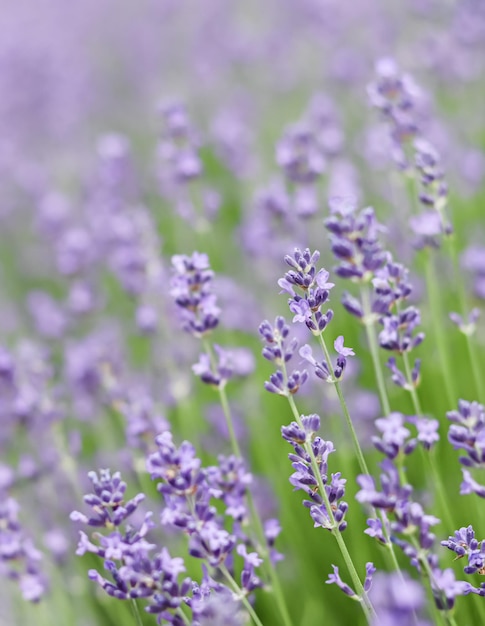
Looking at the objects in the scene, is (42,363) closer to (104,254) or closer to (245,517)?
(245,517)

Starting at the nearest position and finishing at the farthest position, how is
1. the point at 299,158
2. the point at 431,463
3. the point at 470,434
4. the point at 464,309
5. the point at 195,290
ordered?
the point at 470,434 → the point at 431,463 → the point at 195,290 → the point at 464,309 → the point at 299,158

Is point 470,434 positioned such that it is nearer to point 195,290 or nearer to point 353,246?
point 353,246

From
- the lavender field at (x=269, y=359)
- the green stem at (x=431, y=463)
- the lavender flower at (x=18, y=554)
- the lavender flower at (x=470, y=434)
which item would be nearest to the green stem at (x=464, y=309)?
the lavender field at (x=269, y=359)

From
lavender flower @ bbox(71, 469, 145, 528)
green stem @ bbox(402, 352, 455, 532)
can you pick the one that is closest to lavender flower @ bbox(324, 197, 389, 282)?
green stem @ bbox(402, 352, 455, 532)

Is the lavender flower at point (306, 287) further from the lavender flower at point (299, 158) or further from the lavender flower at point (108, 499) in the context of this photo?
the lavender flower at point (299, 158)

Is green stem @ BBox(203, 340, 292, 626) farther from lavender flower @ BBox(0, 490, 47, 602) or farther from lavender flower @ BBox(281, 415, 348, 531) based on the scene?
lavender flower @ BBox(0, 490, 47, 602)

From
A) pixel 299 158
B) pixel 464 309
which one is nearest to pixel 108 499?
pixel 464 309

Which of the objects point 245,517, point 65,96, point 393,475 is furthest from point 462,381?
point 65,96

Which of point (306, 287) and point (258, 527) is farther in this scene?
point (258, 527)

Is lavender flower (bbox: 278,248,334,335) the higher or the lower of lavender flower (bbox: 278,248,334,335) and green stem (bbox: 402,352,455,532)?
the higher
